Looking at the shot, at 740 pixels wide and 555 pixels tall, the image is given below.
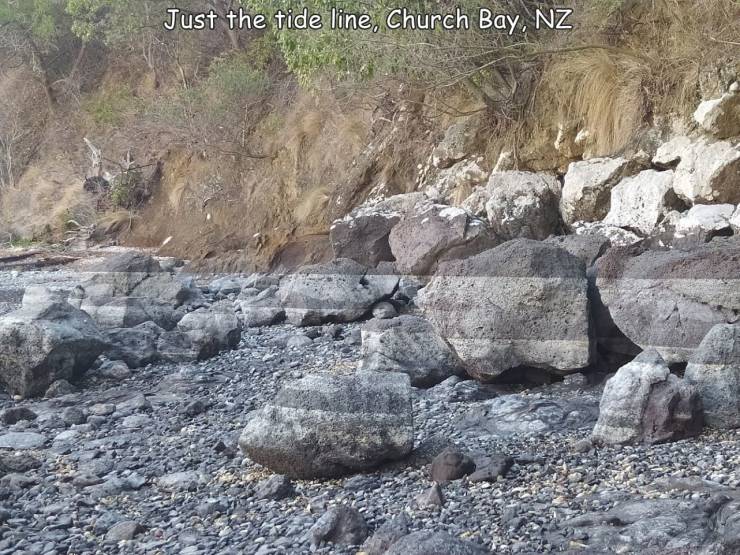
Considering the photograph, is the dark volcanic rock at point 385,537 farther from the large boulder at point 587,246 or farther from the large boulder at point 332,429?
the large boulder at point 587,246

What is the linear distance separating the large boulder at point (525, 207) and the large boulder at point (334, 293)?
72.7 inches

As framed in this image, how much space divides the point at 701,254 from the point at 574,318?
850 mm

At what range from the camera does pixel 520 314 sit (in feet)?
18.6

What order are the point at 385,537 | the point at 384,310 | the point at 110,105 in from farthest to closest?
1. the point at 110,105
2. the point at 384,310
3. the point at 385,537

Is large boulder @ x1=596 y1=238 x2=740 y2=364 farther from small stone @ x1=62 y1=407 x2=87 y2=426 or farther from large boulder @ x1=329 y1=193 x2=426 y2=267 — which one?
large boulder @ x1=329 y1=193 x2=426 y2=267

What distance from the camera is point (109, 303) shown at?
8727 mm

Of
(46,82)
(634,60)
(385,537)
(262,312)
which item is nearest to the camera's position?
(385,537)

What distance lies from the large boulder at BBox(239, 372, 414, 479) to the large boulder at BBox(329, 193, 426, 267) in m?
6.15

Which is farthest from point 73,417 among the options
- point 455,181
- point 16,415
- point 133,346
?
point 455,181

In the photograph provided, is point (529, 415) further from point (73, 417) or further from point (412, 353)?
point (73, 417)

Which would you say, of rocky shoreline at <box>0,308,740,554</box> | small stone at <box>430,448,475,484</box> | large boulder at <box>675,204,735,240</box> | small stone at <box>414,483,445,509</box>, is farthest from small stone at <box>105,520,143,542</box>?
large boulder at <box>675,204,735,240</box>

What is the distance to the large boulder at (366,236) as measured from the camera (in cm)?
1066

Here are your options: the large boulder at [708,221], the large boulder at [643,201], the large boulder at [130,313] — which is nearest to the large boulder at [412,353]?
the large boulder at [708,221]

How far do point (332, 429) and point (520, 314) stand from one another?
1866mm
